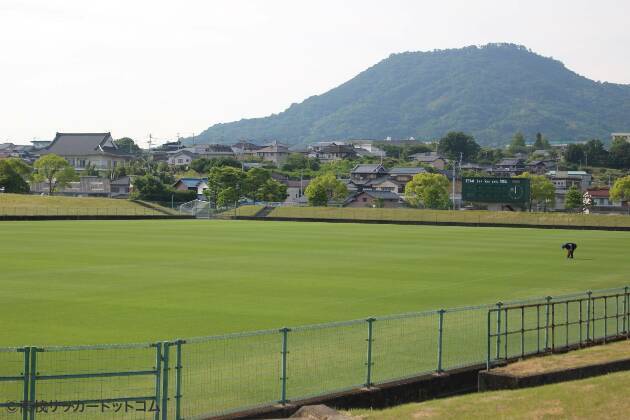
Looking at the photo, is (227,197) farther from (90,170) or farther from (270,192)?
(90,170)

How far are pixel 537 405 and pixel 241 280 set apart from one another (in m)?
20.7

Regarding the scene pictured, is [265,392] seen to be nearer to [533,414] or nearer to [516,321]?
[533,414]

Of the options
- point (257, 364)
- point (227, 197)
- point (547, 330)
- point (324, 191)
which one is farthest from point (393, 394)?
point (324, 191)

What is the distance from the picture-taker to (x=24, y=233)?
58.2 metres

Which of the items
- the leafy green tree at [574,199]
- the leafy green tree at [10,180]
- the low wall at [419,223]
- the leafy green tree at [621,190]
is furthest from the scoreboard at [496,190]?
the leafy green tree at [10,180]

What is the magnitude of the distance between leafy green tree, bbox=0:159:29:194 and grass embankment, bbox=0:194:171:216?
63.7 ft

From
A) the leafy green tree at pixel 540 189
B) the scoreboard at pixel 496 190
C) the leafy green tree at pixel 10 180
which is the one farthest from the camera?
the leafy green tree at pixel 540 189

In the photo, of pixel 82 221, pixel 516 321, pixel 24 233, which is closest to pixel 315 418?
pixel 516 321

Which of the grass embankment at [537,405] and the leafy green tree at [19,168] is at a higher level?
the leafy green tree at [19,168]

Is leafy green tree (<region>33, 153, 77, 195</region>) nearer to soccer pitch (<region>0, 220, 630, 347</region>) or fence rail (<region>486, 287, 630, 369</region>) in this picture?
soccer pitch (<region>0, 220, 630, 347</region>)

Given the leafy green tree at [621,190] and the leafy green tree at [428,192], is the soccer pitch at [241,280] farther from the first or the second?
the leafy green tree at [621,190]

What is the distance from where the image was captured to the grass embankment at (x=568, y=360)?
1512cm

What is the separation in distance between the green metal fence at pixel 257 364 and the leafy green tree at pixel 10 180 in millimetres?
107925

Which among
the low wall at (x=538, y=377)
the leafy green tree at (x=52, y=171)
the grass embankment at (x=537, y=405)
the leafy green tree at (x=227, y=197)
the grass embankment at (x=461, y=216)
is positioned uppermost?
the leafy green tree at (x=52, y=171)
